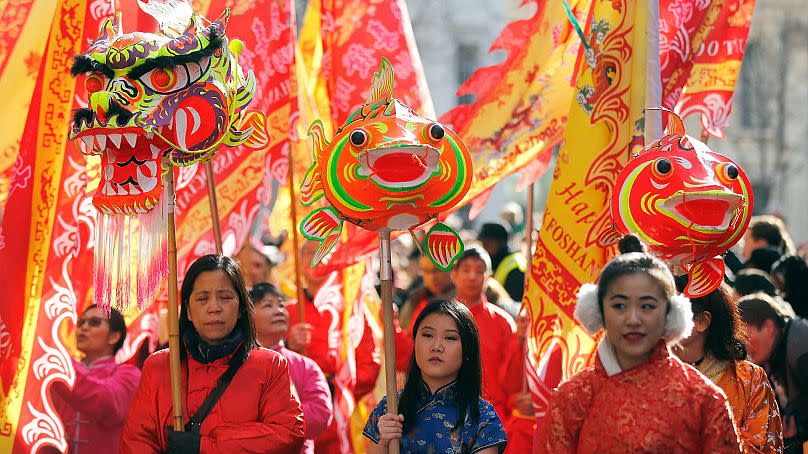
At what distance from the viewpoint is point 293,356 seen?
17.3 ft

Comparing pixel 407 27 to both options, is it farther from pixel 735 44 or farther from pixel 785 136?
pixel 785 136

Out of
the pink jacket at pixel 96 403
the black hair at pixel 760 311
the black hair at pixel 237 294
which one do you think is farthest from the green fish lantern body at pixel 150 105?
the black hair at pixel 760 311

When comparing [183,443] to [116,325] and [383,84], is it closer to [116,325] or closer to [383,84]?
[383,84]

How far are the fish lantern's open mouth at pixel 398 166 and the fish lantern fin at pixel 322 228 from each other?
24 centimetres

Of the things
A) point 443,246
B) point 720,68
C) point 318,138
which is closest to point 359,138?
point 318,138

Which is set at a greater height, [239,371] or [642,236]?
[642,236]

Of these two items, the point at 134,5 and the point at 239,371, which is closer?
the point at 239,371

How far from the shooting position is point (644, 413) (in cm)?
334

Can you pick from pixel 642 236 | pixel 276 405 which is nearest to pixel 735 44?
pixel 642 236

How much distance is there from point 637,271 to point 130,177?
191cm

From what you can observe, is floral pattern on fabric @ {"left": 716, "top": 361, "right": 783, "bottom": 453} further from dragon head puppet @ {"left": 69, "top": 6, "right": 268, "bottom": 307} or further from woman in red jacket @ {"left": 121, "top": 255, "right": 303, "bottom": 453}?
dragon head puppet @ {"left": 69, "top": 6, "right": 268, "bottom": 307}

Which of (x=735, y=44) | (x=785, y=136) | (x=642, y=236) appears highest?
(x=785, y=136)

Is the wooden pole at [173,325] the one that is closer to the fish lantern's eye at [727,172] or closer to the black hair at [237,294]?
the black hair at [237,294]

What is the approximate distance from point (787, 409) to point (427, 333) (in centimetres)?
208
